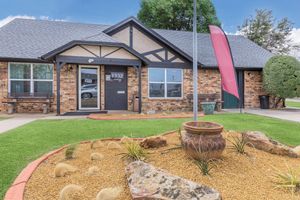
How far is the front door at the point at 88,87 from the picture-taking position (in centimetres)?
1293

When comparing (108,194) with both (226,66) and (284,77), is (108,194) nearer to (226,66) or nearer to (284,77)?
(226,66)

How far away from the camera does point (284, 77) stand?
14305 millimetres

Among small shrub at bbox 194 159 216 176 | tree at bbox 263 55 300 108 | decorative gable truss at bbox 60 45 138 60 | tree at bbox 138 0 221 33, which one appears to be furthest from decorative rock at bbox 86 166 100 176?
tree at bbox 138 0 221 33

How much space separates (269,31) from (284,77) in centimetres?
2222

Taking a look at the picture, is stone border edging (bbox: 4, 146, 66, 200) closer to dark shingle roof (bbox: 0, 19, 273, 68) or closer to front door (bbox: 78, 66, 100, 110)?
dark shingle roof (bbox: 0, 19, 273, 68)

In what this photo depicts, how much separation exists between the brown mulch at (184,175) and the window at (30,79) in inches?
348

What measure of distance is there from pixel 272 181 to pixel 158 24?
27682 mm

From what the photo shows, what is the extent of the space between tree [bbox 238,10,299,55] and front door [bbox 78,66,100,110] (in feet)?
90.3

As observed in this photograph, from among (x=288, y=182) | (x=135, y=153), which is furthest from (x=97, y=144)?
(x=288, y=182)

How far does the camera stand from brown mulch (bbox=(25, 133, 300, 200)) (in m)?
2.96

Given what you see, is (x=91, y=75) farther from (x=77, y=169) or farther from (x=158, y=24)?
(x=158, y=24)

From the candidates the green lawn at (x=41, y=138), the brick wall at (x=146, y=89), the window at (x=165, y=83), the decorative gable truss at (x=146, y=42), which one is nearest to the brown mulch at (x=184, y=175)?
the green lawn at (x=41, y=138)

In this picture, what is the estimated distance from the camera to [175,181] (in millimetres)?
2793

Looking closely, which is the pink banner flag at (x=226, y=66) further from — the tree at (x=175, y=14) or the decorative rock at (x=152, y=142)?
the tree at (x=175, y=14)
